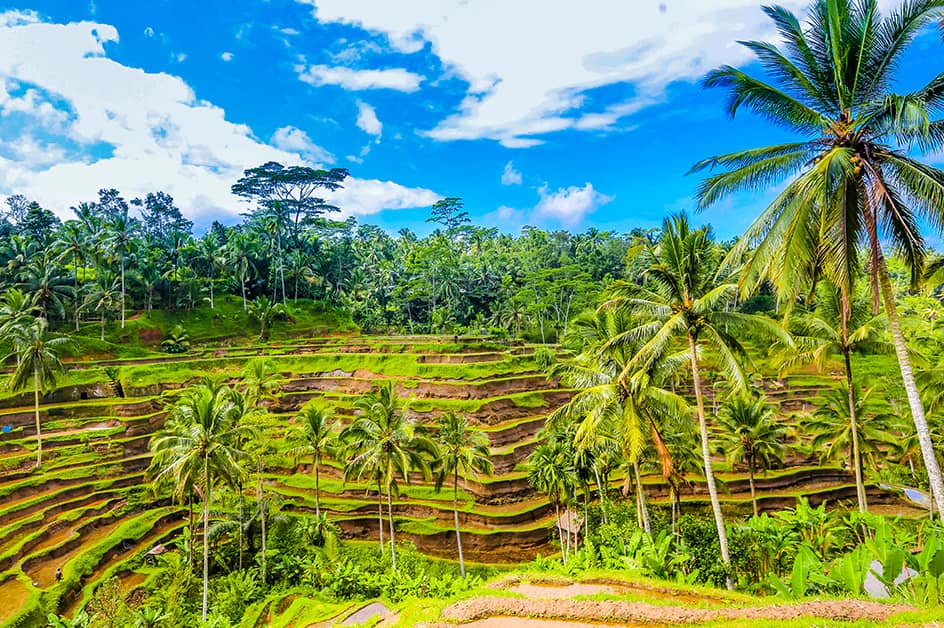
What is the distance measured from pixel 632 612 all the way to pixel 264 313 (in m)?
57.5

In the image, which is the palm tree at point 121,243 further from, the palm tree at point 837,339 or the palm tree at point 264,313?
the palm tree at point 837,339

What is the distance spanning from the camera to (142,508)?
2555cm

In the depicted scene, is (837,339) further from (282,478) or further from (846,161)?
(282,478)

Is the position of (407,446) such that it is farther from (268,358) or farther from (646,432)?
(268,358)

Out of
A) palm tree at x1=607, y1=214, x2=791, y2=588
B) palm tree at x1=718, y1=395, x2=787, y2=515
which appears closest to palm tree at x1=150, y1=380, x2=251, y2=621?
palm tree at x1=607, y1=214, x2=791, y2=588

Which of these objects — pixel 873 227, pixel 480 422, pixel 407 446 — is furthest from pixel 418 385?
pixel 873 227

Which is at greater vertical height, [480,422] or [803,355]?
[803,355]

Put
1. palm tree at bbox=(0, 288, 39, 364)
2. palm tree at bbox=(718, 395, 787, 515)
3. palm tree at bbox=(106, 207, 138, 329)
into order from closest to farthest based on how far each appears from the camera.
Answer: palm tree at bbox=(718, 395, 787, 515) < palm tree at bbox=(0, 288, 39, 364) < palm tree at bbox=(106, 207, 138, 329)

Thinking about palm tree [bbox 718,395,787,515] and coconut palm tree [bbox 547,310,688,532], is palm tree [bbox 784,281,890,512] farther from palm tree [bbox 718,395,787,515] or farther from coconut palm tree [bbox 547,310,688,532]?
palm tree [bbox 718,395,787,515]

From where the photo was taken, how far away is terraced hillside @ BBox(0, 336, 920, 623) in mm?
20875

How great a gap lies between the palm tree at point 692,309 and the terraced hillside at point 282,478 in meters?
15.8

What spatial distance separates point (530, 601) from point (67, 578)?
2108 cm

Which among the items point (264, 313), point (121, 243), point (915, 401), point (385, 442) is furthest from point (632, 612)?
point (121, 243)

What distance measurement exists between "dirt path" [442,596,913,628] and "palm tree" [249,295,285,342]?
55.0m
